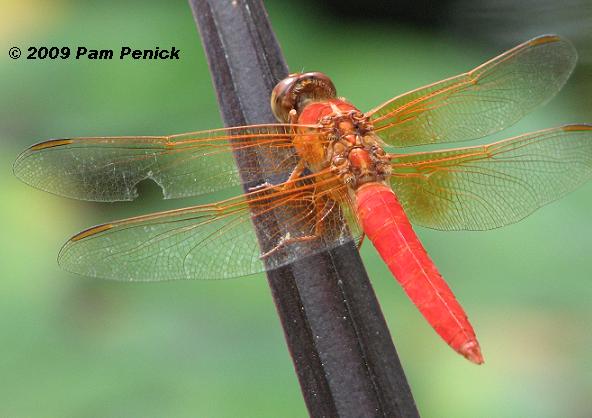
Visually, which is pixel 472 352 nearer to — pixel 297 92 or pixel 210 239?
pixel 210 239

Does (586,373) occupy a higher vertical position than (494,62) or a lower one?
lower

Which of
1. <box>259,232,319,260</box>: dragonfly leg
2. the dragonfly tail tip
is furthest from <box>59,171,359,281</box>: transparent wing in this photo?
the dragonfly tail tip

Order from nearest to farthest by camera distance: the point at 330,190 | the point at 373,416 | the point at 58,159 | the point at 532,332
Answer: the point at 373,416 → the point at 58,159 → the point at 330,190 → the point at 532,332

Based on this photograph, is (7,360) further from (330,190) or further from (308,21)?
(308,21)

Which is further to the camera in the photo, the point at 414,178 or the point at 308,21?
the point at 308,21

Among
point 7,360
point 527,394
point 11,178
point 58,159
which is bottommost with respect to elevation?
point 527,394

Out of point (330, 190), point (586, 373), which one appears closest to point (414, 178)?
point (330, 190)

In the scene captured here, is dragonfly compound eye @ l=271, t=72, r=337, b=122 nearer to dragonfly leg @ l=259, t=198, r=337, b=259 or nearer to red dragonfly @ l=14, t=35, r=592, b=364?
red dragonfly @ l=14, t=35, r=592, b=364

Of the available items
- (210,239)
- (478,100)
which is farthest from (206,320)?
(478,100)
